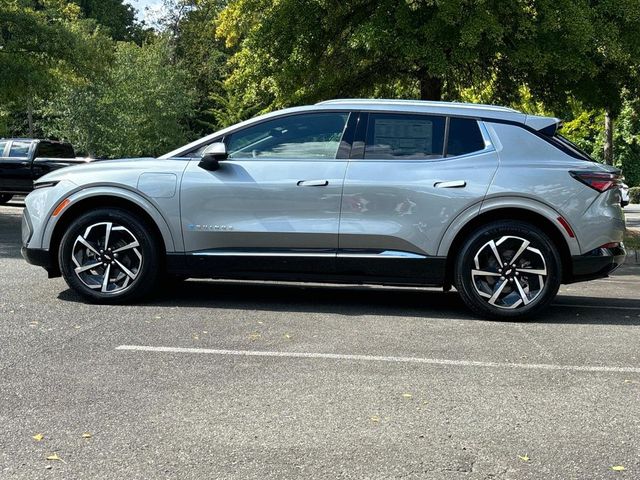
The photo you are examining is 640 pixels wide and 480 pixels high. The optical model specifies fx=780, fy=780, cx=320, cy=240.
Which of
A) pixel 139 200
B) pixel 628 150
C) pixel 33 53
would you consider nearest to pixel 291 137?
pixel 139 200

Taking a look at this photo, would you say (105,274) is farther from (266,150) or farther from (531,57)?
(531,57)

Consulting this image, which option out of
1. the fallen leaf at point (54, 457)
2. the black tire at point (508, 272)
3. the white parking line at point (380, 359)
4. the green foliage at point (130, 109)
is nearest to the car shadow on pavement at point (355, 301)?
the black tire at point (508, 272)

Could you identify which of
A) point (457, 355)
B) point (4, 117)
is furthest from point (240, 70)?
point (4, 117)

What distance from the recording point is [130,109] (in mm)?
39406

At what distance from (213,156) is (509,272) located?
8.73 ft

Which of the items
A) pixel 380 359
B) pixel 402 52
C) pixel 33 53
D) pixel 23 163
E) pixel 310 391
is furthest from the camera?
pixel 23 163

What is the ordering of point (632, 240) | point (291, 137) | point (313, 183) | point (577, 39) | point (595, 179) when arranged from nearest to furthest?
point (595, 179)
point (313, 183)
point (291, 137)
point (577, 39)
point (632, 240)

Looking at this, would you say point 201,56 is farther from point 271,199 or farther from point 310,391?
point 310,391

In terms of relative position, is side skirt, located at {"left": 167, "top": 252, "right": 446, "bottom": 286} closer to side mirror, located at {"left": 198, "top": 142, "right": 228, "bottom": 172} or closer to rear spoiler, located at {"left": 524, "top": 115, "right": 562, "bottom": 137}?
side mirror, located at {"left": 198, "top": 142, "right": 228, "bottom": 172}

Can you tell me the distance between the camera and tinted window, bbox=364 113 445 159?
6.62m

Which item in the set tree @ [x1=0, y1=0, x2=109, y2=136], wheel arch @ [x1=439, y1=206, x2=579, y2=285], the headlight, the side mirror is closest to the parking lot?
wheel arch @ [x1=439, y1=206, x2=579, y2=285]

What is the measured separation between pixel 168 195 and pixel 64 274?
45.4 inches

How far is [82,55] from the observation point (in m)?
18.9

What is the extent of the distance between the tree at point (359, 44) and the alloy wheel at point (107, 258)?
268 inches
